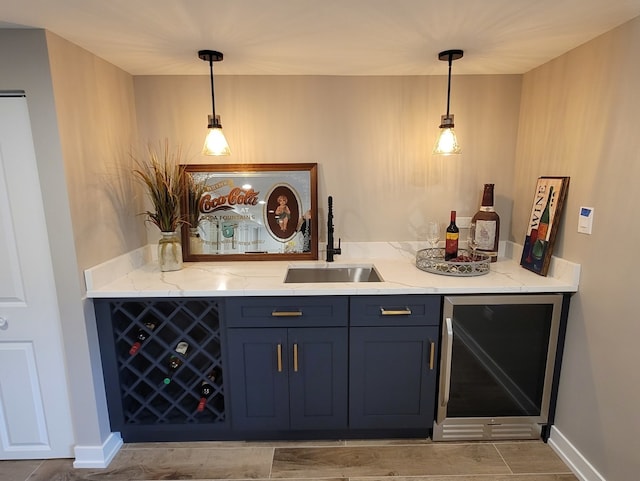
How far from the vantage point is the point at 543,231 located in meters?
1.90

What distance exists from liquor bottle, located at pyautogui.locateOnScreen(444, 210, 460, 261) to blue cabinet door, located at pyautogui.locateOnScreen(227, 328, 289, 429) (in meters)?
1.16

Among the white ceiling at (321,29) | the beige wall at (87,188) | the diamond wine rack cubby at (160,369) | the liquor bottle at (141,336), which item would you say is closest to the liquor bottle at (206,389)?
the diamond wine rack cubby at (160,369)

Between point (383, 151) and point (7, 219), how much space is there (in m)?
2.06

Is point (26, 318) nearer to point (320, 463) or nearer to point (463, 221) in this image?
point (320, 463)

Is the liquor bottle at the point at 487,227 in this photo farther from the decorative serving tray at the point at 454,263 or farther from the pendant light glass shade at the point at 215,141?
the pendant light glass shade at the point at 215,141

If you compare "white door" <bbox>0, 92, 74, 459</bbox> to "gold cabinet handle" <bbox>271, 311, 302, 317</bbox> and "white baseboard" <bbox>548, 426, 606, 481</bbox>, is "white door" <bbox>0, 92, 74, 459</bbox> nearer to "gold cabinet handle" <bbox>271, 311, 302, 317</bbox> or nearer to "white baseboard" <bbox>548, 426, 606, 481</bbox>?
"gold cabinet handle" <bbox>271, 311, 302, 317</bbox>

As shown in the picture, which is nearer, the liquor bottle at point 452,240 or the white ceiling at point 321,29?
the white ceiling at point 321,29

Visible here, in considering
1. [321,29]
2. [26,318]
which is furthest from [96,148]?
[321,29]

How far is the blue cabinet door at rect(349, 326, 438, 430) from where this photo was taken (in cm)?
179

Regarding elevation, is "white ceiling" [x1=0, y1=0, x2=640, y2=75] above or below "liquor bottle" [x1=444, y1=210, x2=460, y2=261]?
above

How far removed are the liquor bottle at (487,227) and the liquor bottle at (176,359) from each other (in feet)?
6.17

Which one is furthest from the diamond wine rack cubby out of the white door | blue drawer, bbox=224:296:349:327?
the white door

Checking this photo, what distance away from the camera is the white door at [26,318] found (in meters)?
1.54

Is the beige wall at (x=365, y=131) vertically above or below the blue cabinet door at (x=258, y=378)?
above
